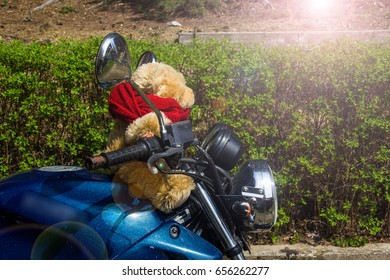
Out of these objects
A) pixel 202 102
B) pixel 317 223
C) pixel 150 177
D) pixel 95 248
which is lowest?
pixel 317 223

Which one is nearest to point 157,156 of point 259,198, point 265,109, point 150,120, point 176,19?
point 150,120

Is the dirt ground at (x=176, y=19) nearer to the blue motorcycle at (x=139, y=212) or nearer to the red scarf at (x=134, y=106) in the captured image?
the red scarf at (x=134, y=106)

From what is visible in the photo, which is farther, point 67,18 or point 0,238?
point 67,18

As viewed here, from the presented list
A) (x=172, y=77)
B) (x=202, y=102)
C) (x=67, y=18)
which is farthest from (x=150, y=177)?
(x=67, y=18)

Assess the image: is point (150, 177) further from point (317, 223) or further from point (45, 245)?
point (317, 223)

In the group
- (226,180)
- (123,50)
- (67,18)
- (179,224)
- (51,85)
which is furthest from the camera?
(67,18)

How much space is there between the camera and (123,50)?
2.35 m

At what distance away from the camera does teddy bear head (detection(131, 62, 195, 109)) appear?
2768 millimetres

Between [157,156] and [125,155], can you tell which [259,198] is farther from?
[125,155]

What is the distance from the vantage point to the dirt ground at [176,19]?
10719 mm

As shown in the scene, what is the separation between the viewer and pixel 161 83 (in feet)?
9.09

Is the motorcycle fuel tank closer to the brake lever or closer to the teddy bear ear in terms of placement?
the brake lever

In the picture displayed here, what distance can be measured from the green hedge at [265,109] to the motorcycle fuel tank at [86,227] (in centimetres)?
229

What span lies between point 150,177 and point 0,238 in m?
→ 0.66
